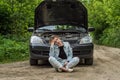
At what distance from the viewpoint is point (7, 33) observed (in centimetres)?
2664

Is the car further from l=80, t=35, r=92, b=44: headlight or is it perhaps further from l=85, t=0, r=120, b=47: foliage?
l=85, t=0, r=120, b=47: foliage

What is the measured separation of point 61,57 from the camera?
12758mm

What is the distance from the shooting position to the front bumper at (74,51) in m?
14.0

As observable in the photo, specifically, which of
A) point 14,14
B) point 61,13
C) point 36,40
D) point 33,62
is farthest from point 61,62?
point 14,14

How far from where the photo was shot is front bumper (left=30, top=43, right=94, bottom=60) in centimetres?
1398

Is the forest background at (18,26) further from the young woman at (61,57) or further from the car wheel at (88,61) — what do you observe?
the young woman at (61,57)

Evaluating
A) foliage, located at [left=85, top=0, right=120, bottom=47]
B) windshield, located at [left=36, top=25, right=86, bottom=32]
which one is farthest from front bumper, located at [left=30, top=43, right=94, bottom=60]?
foliage, located at [left=85, top=0, right=120, bottom=47]

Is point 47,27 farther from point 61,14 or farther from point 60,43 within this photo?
point 60,43

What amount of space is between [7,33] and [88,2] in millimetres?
39986

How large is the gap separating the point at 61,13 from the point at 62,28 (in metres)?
1.01

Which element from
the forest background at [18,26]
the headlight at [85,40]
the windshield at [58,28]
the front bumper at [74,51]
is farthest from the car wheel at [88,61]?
the forest background at [18,26]

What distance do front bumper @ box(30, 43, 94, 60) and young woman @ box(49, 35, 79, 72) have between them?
4.12 ft

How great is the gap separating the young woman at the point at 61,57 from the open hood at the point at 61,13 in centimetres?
335

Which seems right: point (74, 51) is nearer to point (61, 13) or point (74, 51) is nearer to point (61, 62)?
point (61, 62)
